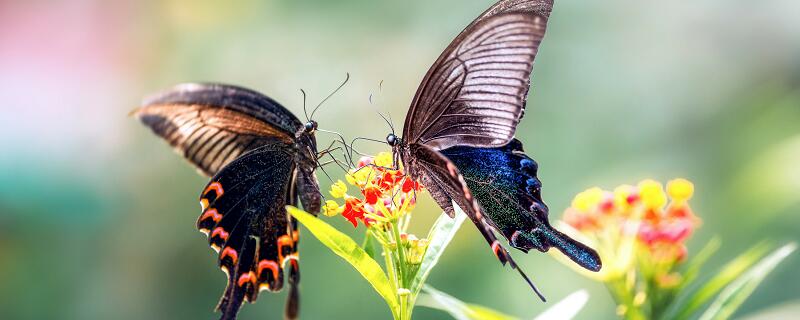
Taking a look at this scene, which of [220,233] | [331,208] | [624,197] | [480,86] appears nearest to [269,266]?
[220,233]

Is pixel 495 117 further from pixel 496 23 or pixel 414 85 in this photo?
pixel 414 85

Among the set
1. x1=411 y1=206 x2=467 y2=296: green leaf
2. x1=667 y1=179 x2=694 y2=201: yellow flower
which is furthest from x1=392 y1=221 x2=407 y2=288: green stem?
x1=667 y1=179 x2=694 y2=201: yellow flower

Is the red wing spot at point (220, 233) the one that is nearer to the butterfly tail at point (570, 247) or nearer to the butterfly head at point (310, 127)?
the butterfly head at point (310, 127)

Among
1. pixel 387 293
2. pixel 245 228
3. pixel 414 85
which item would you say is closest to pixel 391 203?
pixel 387 293

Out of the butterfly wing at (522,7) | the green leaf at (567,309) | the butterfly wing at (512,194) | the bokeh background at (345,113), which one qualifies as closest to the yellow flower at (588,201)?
the butterfly wing at (512,194)

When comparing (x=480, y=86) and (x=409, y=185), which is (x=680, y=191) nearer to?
(x=480, y=86)

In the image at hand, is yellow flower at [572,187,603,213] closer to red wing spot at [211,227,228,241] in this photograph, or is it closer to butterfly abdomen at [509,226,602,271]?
butterfly abdomen at [509,226,602,271]

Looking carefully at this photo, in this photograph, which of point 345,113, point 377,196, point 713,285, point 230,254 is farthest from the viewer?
point 345,113

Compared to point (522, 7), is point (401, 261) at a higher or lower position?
lower
